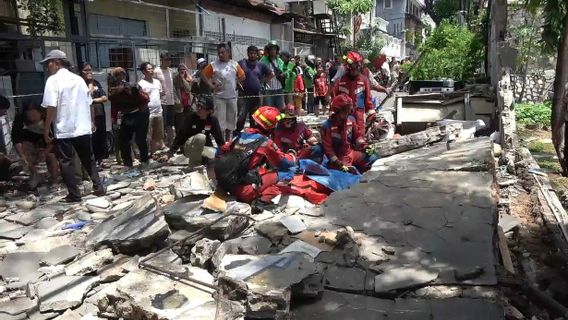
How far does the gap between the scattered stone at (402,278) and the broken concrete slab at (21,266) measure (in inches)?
106

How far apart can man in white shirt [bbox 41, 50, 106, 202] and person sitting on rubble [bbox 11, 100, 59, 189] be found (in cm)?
80

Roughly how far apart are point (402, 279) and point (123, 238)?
7.62 ft

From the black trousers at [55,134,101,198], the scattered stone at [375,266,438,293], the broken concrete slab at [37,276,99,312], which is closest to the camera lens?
the scattered stone at [375,266,438,293]

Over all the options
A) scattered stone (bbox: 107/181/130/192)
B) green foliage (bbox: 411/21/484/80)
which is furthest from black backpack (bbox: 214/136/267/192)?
green foliage (bbox: 411/21/484/80)

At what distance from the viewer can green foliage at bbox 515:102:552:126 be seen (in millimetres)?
13452

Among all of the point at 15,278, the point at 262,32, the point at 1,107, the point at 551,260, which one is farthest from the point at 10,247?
the point at 262,32

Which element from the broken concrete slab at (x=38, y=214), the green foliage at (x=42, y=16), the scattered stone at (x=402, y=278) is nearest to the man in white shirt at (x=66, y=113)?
the broken concrete slab at (x=38, y=214)

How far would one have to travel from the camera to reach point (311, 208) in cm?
478

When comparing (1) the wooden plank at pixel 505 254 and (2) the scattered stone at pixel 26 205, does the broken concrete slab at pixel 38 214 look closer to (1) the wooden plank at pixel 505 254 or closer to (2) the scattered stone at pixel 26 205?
(2) the scattered stone at pixel 26 205

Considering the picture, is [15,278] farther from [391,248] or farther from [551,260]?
[551,260]

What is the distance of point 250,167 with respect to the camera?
508cm

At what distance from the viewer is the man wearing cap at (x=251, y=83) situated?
8.38 metres

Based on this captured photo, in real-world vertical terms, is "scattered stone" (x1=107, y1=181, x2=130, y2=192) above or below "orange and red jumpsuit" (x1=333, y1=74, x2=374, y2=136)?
below

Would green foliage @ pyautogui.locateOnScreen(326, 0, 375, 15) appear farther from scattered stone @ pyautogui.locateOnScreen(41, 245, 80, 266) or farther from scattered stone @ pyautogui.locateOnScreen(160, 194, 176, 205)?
scattered stone @ pyautogui.locateOnScreen(41, 245, 80, 266)
